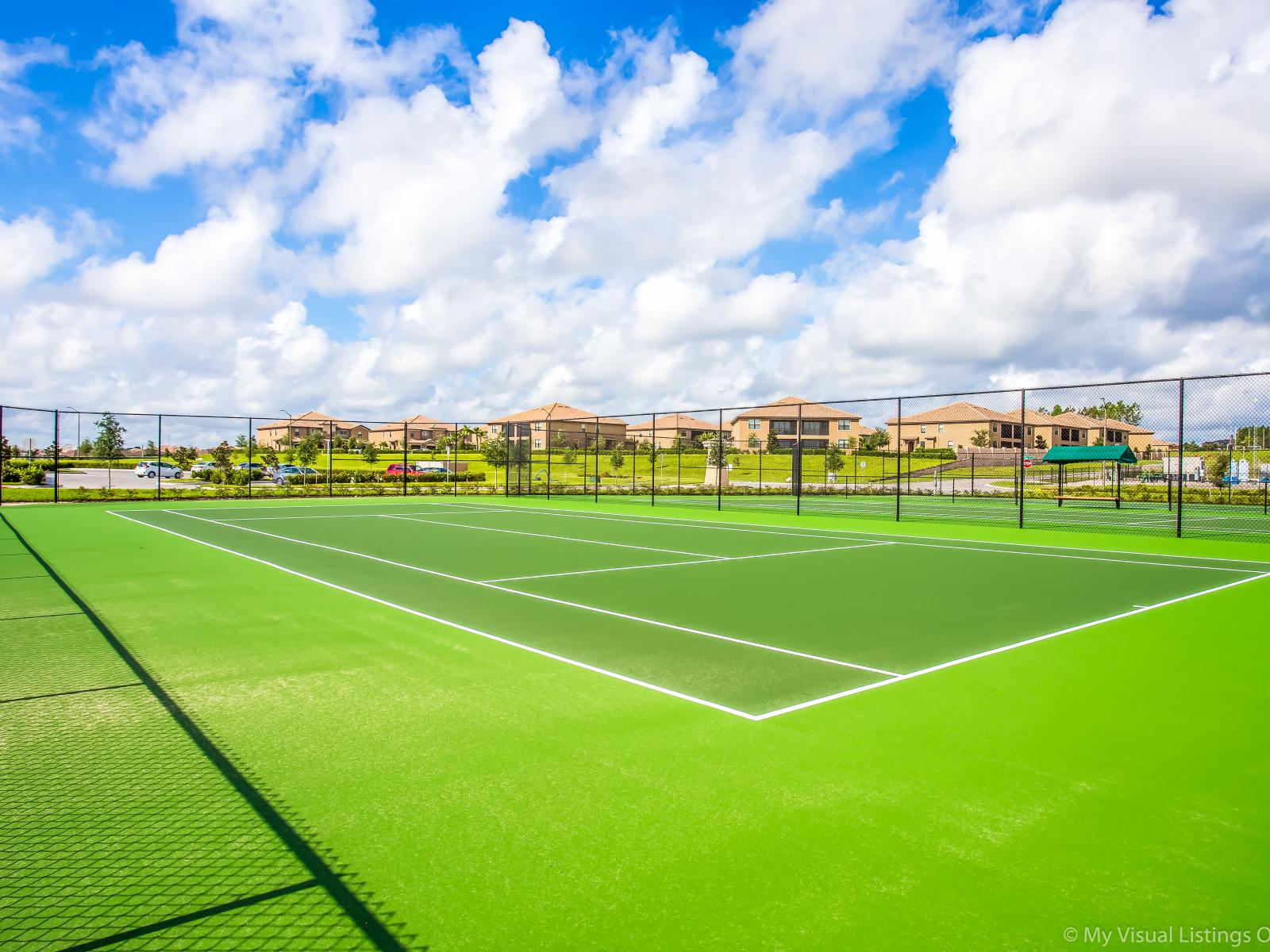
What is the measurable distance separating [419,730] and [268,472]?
175 ft

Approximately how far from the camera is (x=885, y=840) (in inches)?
128

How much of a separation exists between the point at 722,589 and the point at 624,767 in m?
5.73

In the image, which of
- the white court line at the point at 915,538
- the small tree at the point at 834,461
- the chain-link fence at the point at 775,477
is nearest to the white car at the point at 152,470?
the chain-link fence at the point at 775,477

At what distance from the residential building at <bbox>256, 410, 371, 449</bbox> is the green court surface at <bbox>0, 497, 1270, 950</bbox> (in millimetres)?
25354

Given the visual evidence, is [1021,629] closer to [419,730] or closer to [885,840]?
[885,840]

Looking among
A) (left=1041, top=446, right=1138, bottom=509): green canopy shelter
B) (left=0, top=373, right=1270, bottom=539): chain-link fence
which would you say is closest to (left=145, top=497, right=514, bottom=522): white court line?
(left=0, top=373, right=1270, bottom=539): chain-link fence

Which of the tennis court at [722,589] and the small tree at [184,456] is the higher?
the small tree at [184,456]

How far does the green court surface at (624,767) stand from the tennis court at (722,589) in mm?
77

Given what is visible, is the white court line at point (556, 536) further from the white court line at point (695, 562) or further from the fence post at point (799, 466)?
the fence post at point (799, 466)

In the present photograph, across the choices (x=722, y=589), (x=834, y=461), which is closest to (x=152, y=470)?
(x=834, y=461)

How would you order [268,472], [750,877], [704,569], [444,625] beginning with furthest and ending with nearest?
1. [268,472]
2. [704,569]
3. [444,625]
4. [750,877]

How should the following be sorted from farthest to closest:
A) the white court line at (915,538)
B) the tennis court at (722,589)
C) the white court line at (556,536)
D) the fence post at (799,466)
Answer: the fence post at (799,466), the white court line at (556,536), the white court line at (915,538), the tennis court at (722,589)

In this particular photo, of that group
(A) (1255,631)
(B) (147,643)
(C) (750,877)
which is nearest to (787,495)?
(A) (1255,631)

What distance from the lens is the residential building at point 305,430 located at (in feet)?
110
